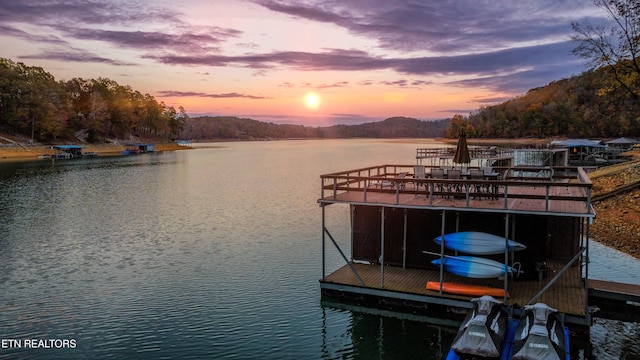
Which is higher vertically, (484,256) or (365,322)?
(484,256)

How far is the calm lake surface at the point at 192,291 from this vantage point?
1281 centimetres

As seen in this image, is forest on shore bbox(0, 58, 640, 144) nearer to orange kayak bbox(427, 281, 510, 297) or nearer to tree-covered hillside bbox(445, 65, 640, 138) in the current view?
tree-covered hillside bbox(445, 65, 640, 138)

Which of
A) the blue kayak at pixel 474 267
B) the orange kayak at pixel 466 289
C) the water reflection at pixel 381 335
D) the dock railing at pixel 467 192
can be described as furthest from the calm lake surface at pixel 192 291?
the dock railing at pixel 467 192

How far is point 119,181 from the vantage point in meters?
53.4

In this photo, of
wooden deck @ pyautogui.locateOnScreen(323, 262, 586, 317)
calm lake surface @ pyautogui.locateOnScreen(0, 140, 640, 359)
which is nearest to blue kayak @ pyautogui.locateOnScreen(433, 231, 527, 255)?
wooden deck @ pyautogui.locateOnScreen(323, 262, 586, 317)

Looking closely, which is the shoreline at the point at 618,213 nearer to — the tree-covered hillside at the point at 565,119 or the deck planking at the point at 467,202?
the deck planking at the point at 467,202

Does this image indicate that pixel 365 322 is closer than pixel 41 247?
Yes

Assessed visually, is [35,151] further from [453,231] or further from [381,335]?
[381,335]

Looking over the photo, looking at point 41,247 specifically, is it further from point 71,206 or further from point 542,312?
point 542,312

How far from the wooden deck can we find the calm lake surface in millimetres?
952

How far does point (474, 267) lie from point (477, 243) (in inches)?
30.0

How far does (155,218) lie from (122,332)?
18517 millimetres

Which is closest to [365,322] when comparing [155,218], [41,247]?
[41,247]

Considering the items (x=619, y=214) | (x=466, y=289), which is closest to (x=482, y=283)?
(x=466, y=289)
